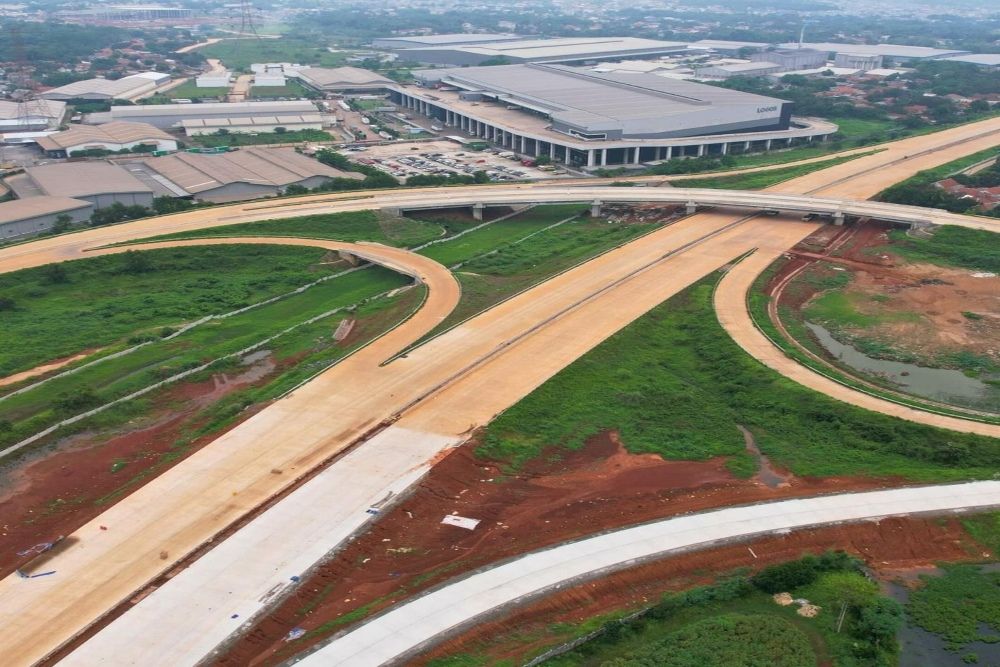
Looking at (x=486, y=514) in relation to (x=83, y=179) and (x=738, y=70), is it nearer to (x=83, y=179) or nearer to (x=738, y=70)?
(x=83, y=179)

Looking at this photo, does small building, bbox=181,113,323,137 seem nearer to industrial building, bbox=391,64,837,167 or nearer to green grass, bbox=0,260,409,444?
industrial building, bbox=391,64,837,167

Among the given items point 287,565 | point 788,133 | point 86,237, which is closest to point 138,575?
point 287,565

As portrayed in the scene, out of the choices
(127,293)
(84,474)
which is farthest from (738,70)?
(84,474)

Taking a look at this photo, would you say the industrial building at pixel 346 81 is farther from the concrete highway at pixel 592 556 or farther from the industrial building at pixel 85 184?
the concrete highway at pixel 592 556

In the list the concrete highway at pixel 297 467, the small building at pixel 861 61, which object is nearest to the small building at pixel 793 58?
the small building at pixel 861 61

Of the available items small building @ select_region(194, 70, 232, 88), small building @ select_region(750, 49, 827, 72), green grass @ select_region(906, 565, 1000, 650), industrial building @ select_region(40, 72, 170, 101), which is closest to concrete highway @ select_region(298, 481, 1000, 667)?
green grass @ select_region(906, 565, 1000, 650)

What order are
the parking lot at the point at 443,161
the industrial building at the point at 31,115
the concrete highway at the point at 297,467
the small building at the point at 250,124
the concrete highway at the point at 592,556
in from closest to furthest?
1. the concrete highway at the point at 592,556
2. the concrete highway at the point at 297,467
3. the parking lot at the point at 443,161
4. the industrial building at the point at 31,115
5. the small building at the point at 250,124
